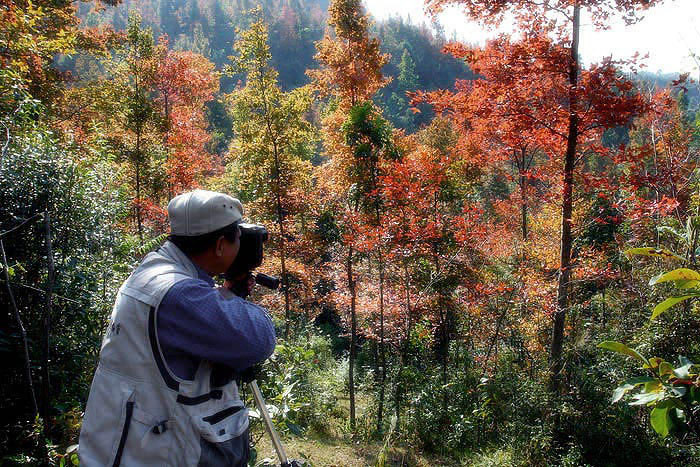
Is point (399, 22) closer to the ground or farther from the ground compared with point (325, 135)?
farther from the ground

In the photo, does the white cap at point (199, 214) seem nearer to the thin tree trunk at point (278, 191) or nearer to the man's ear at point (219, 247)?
the man's ear at point (219, 247)

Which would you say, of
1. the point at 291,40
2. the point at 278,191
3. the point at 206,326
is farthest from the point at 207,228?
the point at 291,40

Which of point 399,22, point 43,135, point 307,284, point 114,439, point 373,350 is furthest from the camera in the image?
point 399,22

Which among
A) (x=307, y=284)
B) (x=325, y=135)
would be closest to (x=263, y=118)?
(x=325, y=135)

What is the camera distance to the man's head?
4.83ft

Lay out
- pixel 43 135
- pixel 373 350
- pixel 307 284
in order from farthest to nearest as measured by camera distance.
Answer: pixel 373 350 → pixel 307 284 → pixel 43 135

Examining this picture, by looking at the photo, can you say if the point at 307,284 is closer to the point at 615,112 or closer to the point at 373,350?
the point at 373,350

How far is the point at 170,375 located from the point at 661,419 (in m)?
1.26

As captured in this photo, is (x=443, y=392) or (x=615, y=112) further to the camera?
(x=443, y=392)

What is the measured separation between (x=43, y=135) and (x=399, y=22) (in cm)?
9653

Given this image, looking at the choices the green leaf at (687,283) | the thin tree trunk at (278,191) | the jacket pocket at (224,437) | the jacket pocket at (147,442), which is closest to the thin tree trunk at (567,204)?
the green leaf at (687,283)

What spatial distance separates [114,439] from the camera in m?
1.22

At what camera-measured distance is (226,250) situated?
5.11ft

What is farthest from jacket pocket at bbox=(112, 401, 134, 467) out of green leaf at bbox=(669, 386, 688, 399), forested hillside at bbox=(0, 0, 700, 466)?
green leaf at bbox=(669, 386, 688, 399)
